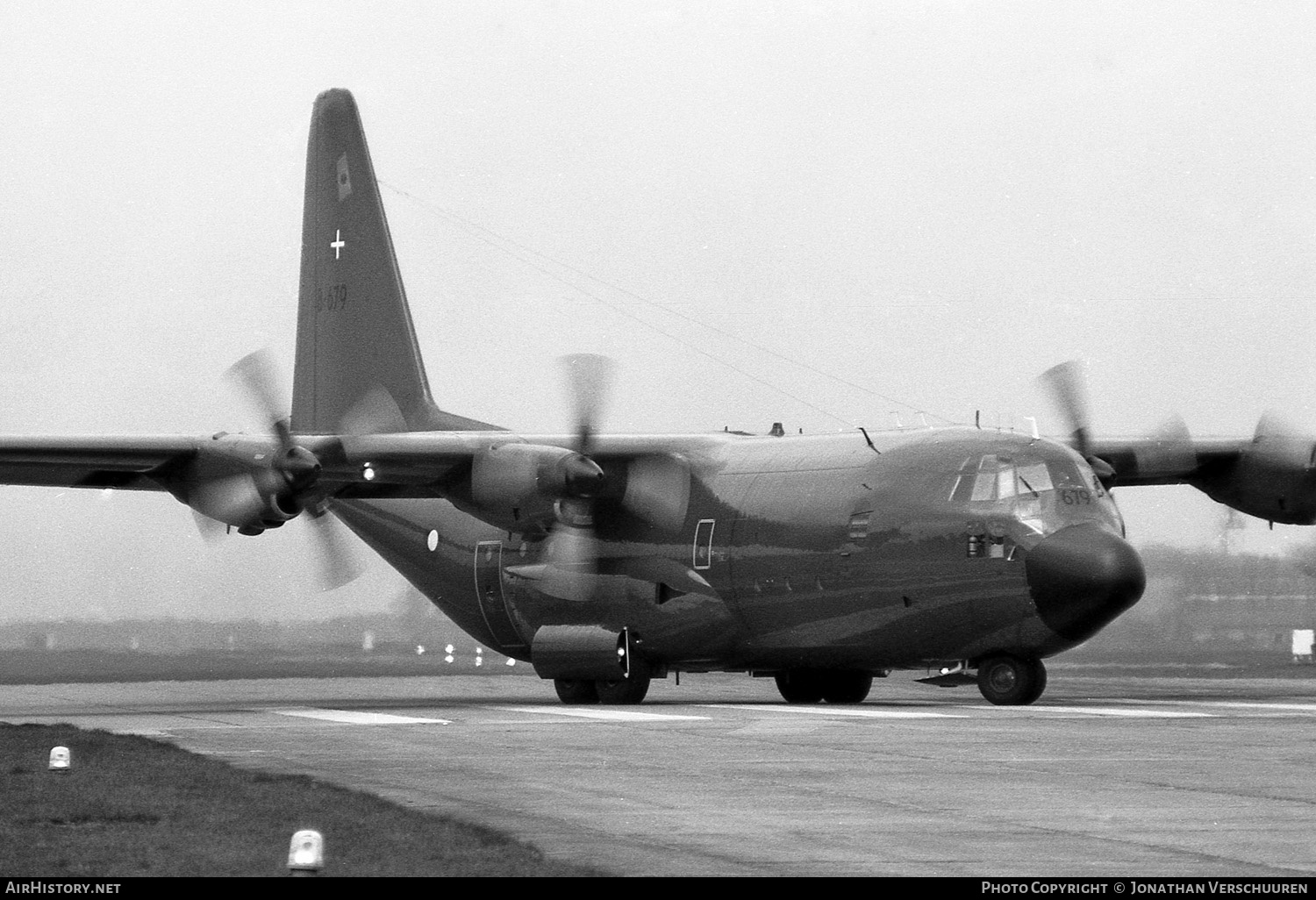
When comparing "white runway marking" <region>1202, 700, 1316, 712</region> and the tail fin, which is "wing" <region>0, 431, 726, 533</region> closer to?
the tail fin

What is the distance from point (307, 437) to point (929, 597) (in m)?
8.75

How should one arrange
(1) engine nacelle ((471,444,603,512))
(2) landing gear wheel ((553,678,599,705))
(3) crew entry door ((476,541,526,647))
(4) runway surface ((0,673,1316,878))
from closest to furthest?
(4) runway surface ((0,673,1316,878)), (1) engine nacelle ((471,444,603,512)), (2) landing gear wheel ((553,678,599,705)), (3) crew entry door ((476,541,526,647))

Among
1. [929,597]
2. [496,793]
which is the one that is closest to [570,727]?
[929,597]

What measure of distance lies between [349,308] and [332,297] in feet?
2.00

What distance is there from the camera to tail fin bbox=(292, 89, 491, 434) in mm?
31484

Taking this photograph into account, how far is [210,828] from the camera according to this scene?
10.4 metres

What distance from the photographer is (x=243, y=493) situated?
25.0m

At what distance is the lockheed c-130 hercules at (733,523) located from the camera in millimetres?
22594

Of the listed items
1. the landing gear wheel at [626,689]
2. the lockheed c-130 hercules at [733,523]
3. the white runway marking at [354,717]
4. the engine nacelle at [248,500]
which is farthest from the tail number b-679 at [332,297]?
the white runway marking at [354,717]

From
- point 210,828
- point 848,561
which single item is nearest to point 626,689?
point 848,561

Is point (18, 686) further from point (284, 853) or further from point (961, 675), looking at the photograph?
point (284, 853)

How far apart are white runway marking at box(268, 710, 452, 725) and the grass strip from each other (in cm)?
592

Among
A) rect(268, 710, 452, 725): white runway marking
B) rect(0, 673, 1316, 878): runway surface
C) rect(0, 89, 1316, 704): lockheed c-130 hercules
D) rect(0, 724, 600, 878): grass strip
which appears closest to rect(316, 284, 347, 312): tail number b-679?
rect(0, 89, 1316, 704): lockheed c-130 hercules

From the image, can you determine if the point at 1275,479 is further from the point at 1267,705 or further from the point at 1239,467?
the point at 1267,705
